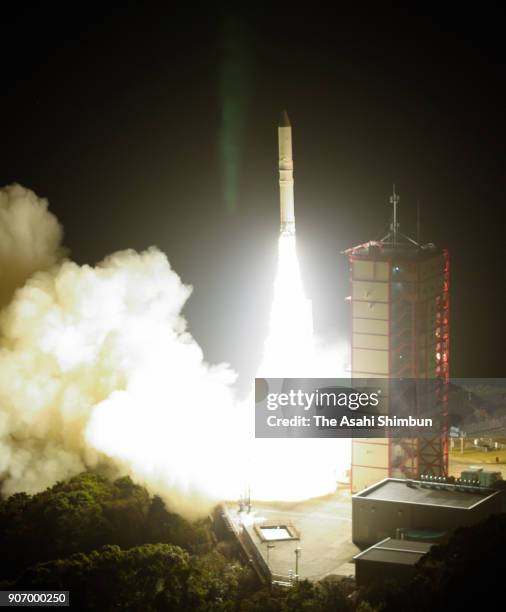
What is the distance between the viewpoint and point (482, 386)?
59156 mm

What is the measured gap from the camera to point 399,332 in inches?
1788

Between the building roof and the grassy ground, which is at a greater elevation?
the grassy ground

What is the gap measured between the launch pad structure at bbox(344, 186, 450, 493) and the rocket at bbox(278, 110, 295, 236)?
6.70 ft

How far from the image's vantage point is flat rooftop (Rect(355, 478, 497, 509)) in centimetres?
4084

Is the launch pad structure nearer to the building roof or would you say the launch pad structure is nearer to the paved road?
the paved road

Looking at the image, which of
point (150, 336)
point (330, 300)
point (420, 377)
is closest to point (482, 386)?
point (330, 300)

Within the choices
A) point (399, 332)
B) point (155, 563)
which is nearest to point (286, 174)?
point (399, 332)

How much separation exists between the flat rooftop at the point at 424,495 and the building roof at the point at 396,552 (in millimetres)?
2014

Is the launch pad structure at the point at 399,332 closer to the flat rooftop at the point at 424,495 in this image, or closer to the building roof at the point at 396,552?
the flat rooftop at the point at 424,495

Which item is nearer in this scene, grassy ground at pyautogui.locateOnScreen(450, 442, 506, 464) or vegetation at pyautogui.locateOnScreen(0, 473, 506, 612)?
vegetation at pyautogui.locateOnScreen(0, 473, 506, 612)

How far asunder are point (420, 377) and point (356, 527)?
6.43 metres

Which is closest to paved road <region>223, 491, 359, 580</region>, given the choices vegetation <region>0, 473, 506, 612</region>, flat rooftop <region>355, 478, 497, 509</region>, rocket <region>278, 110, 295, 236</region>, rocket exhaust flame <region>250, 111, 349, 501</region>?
rocket exhaust flame <region>250, 111, 349, 501</region>

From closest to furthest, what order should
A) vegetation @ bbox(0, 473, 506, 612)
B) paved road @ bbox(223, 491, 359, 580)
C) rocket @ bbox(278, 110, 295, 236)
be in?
vegetation @ bbox(0, 473, 506, 612)
paved road @ bbox(223, 491, 359, 580)
rocket @ bbox(278, 110, 295, 236)

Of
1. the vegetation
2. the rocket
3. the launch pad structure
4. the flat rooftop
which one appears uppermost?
the rocket
